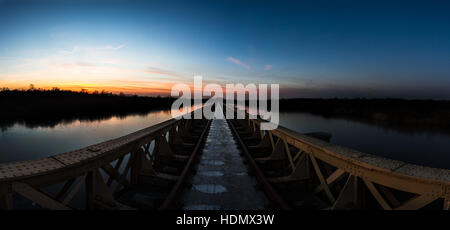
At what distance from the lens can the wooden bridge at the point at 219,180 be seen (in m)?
2.23

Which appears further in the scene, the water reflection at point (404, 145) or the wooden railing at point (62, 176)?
the water reflection at point (404, 145)

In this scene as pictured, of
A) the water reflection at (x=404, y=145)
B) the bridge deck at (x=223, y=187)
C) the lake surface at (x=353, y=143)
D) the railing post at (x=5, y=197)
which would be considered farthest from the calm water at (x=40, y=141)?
the water reflection at (x=404, y=145)

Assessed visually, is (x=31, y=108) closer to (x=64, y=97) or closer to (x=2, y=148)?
(x=64, y=97)

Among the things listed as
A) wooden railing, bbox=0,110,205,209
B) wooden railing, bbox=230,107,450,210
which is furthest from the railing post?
wooden railing, bbox=230,107,450,210

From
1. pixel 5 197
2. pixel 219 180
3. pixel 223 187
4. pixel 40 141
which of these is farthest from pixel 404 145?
pixel 40 141

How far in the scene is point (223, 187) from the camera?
15.3ft

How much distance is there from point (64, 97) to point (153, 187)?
107 meters

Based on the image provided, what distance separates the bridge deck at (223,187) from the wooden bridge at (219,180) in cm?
2

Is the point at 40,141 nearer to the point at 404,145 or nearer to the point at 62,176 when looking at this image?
the point at 62,176

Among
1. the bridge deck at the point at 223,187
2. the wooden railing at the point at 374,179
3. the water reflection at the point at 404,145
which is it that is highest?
the wooden railing at the point at 374,179

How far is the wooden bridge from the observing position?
223 cm

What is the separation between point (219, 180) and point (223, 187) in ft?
1.36

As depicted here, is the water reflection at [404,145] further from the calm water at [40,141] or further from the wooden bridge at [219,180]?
the calm water at [40,141]
